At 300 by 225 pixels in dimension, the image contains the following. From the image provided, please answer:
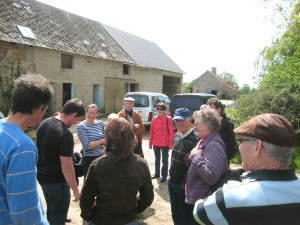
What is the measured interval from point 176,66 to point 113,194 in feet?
77.6

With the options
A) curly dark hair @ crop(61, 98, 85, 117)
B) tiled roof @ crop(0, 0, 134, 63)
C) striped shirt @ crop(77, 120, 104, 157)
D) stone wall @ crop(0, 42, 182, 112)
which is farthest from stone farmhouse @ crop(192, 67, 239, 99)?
curly dark hair @ crop(61, 98, 85, 117)

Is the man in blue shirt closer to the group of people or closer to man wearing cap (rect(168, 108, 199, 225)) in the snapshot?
the group of people

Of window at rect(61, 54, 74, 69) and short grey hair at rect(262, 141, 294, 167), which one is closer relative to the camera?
short grey hair at rect(262, 141, 294, 167)

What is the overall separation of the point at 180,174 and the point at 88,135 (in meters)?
1.50

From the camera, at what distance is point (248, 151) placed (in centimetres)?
119

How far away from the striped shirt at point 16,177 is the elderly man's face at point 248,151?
1203mm

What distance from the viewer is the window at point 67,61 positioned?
13.0 metres

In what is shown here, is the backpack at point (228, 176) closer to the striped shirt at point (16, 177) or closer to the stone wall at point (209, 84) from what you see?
the striped shirt at point (16, 177)

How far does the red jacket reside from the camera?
4902 mm

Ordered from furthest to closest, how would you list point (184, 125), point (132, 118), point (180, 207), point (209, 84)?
point (209, 84), point (132, 118), point (184, 125), point (180, 207)

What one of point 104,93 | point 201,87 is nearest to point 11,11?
point 104,93

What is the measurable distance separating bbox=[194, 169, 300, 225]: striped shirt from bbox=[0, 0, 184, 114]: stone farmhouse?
11.8m

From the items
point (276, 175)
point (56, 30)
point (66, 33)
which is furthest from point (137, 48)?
point (276, 175)

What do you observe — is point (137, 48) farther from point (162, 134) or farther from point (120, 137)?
point (120, 137)
